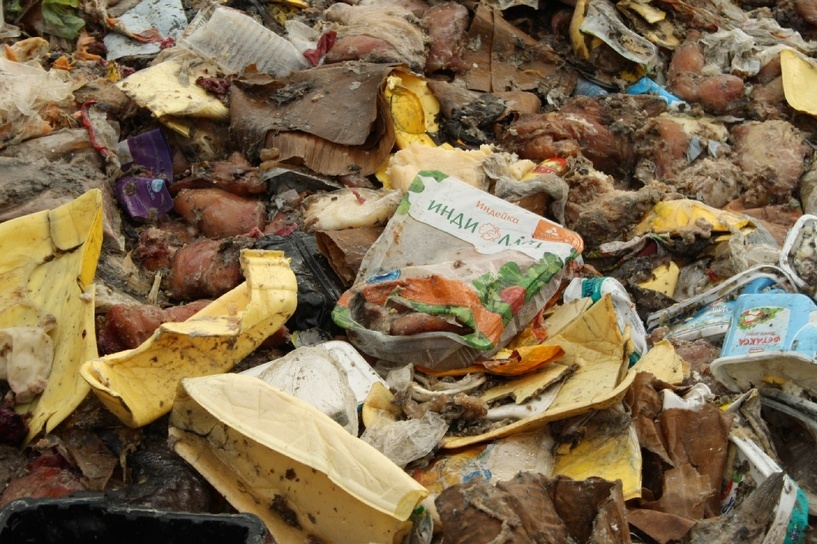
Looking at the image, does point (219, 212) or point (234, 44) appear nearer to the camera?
point (219, 212)

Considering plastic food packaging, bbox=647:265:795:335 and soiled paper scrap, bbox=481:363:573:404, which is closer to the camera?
soiled paper scrap, bbox=481:363:573:404

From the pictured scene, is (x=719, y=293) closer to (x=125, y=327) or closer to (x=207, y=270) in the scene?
(x=207, y=270)

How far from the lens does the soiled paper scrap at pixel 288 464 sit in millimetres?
1887

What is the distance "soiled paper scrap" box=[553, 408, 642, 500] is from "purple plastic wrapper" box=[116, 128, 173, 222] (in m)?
1.96

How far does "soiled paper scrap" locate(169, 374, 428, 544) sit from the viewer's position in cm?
189

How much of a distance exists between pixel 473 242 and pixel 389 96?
112 cm

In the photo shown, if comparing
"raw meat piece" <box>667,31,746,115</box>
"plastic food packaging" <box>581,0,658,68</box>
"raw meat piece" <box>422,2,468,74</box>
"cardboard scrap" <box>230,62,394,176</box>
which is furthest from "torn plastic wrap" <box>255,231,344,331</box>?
"raw meat piece" <box>667,31,746,115</box>

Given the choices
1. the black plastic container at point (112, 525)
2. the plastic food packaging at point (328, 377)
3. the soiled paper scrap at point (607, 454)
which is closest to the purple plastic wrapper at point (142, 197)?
the plastic food packaging at point (328, 377)

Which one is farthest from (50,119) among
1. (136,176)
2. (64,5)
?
(64,5)

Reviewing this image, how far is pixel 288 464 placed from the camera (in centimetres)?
197

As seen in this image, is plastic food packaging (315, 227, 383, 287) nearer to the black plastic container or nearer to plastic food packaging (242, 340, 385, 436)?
plastic food packaging (242, 340, 385, 436)

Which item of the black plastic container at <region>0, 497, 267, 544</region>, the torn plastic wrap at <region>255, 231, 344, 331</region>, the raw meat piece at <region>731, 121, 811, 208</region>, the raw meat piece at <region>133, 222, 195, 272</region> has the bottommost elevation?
the raw meat piece at <region>731, 121, 811, 208</region>

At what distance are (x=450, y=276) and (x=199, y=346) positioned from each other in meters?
0.87

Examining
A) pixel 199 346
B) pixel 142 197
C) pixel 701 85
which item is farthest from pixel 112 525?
pixel 701 85
